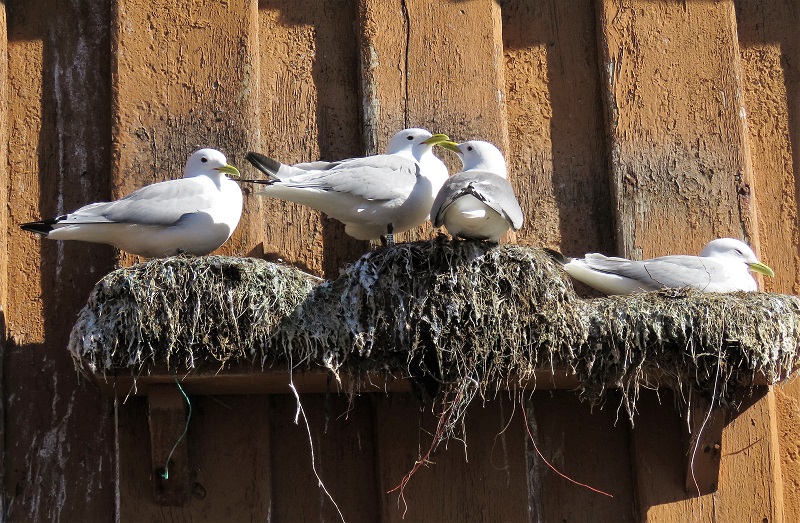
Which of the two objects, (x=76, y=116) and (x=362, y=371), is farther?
(x=76, y=116)

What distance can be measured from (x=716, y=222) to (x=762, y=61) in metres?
1.03

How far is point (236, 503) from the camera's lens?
18.0ft

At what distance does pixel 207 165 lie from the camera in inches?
234

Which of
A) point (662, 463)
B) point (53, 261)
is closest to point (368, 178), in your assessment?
point (53, 261)

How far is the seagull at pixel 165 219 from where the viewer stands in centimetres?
552

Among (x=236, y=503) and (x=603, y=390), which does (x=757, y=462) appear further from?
(x=236, y=503)

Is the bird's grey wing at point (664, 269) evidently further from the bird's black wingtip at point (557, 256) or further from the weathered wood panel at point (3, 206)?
the weathered wood panel at point (3, 206)

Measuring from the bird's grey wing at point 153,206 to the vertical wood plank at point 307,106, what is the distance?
18.6 inches

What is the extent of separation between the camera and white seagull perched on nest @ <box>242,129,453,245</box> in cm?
569

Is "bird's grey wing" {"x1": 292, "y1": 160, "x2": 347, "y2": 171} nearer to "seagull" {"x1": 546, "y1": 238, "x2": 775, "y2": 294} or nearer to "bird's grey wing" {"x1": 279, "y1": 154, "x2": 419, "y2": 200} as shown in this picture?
"bird's grey wing" {"x1": 279, "y1": 154, "x2": 419, "y2": 200}

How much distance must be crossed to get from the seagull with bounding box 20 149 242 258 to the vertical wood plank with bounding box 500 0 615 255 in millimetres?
1471

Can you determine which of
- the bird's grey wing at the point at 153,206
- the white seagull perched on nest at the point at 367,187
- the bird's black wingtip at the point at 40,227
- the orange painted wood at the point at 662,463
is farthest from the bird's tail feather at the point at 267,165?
the orange painted wood at the point at 662,463

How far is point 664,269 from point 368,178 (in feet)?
4.68

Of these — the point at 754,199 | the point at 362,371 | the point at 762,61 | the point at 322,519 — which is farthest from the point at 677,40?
the point at 322,519
